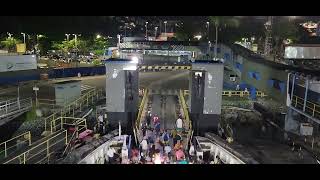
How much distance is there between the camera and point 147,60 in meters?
31.0

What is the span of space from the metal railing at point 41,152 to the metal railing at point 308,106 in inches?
353

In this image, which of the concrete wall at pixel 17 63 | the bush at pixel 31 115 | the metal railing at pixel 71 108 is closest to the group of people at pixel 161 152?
the metal railing at pixel 71 108

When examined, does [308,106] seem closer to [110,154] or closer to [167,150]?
[167,150]

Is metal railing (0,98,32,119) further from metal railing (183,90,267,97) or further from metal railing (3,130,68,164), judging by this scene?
metal railing (183,90,267,97)

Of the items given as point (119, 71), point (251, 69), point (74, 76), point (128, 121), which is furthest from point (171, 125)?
point (74, 76)

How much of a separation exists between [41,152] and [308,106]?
1005 centimetres

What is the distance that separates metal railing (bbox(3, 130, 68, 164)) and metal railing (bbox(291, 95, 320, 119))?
8.97 meters

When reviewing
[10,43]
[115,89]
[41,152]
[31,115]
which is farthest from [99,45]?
[41,152]

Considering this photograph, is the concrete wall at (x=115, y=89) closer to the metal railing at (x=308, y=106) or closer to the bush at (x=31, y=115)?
the bush at (x=31, y=115)

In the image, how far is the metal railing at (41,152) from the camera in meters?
8.96
